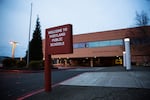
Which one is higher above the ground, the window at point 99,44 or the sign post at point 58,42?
the window at point 99,44

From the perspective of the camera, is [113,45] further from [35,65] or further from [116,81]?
[116,81]

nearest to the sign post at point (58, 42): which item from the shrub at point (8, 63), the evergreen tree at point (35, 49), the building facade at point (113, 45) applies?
the shrub at point (8, 63)

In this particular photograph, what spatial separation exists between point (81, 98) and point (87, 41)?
44648 mm

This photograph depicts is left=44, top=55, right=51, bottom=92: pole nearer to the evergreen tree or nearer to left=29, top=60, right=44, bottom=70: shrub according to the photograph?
left=29, top=60, right=44, bottom=70: shrub

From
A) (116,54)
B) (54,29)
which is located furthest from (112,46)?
(54,29)

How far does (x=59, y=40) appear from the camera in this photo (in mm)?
7262

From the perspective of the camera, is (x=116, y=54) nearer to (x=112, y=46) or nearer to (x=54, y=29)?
(x=112, y=46)

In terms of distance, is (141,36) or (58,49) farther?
(141,36)

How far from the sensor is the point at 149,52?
40688mm

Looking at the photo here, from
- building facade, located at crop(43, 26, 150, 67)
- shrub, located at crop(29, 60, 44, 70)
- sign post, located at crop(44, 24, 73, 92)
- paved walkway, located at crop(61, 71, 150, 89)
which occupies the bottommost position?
paved walkway, located at crop(61, 71, 150, 89)

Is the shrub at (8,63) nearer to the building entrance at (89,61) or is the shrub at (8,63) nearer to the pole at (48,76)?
the pole at (48,76)

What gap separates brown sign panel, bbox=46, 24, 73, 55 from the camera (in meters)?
6.89

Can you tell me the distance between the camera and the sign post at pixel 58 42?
6898 mm

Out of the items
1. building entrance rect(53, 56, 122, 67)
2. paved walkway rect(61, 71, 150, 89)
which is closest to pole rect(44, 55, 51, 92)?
paved walkway rect(61, 71, 150, 89)
